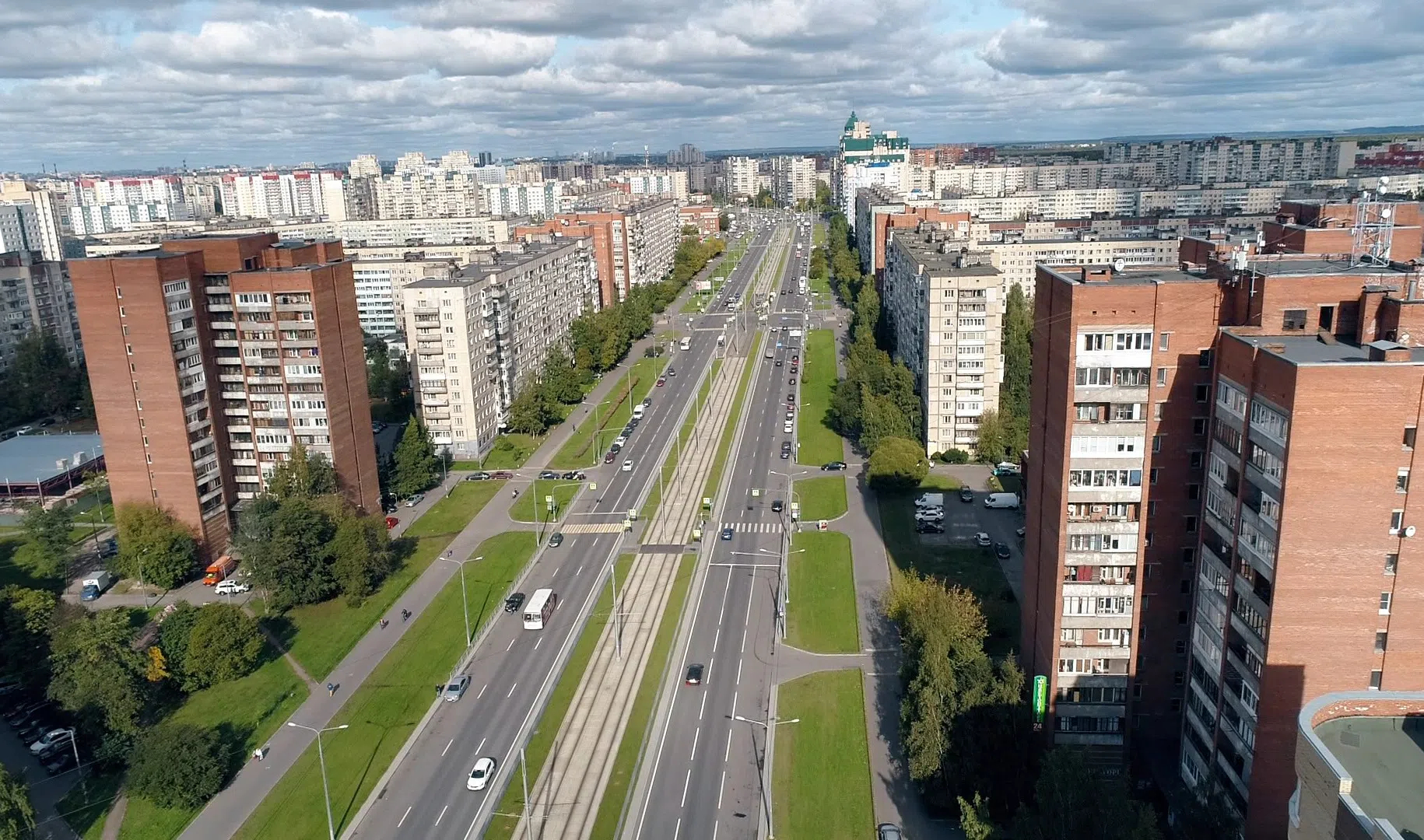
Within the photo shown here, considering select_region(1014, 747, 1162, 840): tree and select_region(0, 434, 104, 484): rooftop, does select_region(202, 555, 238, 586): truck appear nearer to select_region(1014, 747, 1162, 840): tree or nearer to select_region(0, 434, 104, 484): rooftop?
select_region(0, 434, 104, 484): rooftop

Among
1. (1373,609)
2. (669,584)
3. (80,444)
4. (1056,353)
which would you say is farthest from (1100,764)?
(80,444)

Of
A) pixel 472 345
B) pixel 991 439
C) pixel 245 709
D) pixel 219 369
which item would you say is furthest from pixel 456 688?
pixel 991 439

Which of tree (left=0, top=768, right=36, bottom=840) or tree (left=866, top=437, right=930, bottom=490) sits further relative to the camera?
tree (left=866, top=437, right=930, bottom=490)

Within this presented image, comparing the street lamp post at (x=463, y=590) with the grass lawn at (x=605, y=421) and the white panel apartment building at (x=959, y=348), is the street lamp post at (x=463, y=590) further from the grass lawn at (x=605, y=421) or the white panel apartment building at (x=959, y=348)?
the white panel apartment building at (x=959, y=348)

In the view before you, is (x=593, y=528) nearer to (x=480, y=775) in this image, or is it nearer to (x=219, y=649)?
(x=219, y=649)

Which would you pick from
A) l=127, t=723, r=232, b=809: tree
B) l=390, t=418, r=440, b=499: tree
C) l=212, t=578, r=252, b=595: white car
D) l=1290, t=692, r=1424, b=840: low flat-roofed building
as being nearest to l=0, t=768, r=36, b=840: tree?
l=127, t=723, r=232, b=809: tree

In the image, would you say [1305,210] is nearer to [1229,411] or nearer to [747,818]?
[1229,411]

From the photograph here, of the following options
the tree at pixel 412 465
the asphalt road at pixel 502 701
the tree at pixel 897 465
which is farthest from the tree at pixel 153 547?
the tree at pixel 897 465
